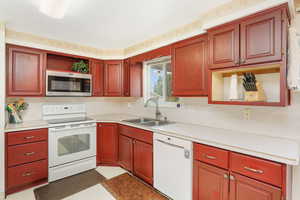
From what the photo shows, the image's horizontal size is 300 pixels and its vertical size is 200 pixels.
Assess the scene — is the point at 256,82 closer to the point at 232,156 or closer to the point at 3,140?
the point at 232,156

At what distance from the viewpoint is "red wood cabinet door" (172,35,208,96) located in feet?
6.25

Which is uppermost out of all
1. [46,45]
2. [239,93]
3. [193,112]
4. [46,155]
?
[46,45]

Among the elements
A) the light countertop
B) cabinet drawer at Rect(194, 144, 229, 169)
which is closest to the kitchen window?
the light countertop

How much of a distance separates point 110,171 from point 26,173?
4.01 feet

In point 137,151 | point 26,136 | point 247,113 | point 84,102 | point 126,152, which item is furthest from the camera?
point 84,102

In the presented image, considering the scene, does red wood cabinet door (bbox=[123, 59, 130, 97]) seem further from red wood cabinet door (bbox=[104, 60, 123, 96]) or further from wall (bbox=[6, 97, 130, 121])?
wall (bbox=[6, 97, 130, 121])

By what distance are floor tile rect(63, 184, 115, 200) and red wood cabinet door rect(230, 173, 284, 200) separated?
1.49 metres

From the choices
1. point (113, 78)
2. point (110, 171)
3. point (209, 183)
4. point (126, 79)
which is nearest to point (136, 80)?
point (126, 79)

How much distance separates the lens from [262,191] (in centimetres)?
119

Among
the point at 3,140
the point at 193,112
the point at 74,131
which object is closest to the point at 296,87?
the point at 193,112

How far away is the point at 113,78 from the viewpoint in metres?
3.22

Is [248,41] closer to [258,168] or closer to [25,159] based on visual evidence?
[258,168]

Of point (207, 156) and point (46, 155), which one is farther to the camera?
point (46, 155)

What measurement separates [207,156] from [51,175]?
7.77 ft
